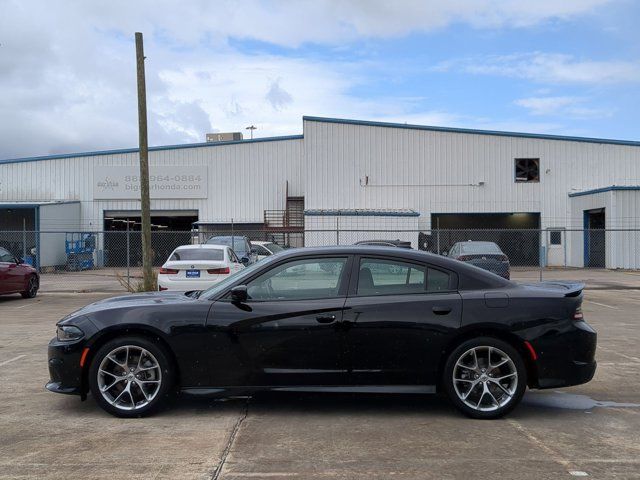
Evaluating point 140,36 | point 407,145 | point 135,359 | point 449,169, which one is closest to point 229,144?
point 407,145

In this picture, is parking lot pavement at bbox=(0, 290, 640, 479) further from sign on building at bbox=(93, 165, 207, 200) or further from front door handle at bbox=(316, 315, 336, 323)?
sign on building at bbox=(93, 165, 207, 200)

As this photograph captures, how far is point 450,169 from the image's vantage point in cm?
3481

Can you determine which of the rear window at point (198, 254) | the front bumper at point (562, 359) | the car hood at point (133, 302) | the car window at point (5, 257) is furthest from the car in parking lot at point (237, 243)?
the front bumper at point (562, 359)

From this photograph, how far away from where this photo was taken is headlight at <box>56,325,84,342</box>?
5.63 meters

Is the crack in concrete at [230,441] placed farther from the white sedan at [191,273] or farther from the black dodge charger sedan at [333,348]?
the white sedan at [191,273]

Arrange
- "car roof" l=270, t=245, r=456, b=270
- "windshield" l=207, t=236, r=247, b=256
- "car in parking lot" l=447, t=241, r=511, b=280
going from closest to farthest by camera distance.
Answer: "car roof" l=270, t=245, r=456, b=270, "car in parking lot" l=447, t=241, r=511, b=280, "windshield" l=207, t=236, r=247, b=256

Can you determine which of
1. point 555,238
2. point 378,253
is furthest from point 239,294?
point 555,238

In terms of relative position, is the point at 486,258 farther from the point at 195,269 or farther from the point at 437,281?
the point at 437,281

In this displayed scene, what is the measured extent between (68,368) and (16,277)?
12.0m

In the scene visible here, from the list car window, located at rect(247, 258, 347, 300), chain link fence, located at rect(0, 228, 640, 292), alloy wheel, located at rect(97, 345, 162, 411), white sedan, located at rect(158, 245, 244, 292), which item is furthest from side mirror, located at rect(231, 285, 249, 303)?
chain link fence, located at rect(0, 228, 640, 292)

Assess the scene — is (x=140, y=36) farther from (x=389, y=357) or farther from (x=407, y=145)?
(x=407, y=145)

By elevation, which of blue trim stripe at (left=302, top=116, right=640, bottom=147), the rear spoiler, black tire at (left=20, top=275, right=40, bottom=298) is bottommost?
black tire at (left=20, top=275, right=40, bottom=298)

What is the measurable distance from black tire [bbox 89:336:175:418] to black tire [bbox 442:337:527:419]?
7.99ft

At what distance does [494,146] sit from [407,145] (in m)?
4.78
